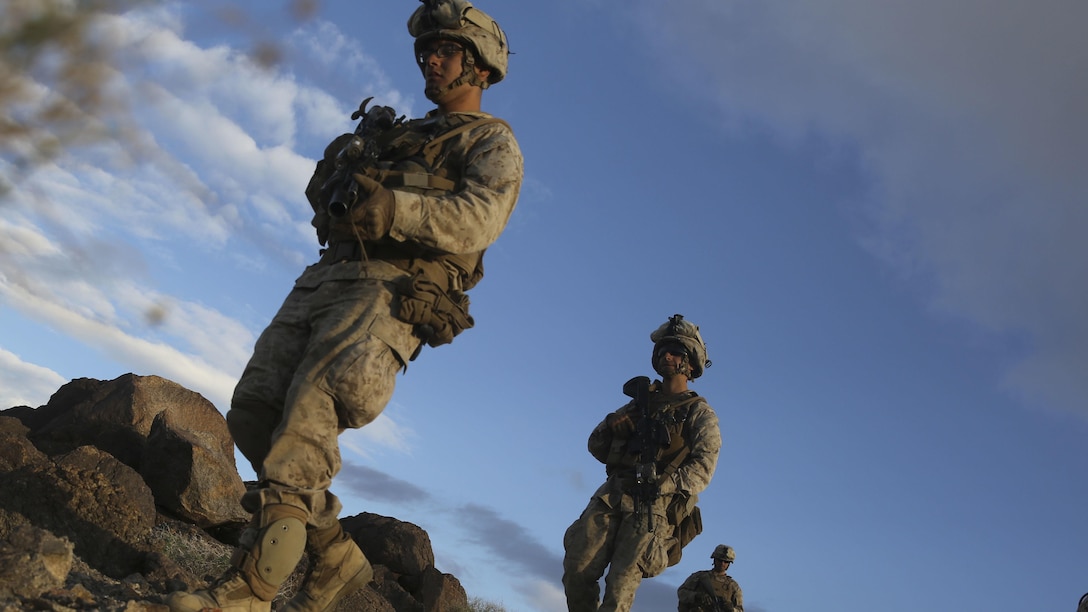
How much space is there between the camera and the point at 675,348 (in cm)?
920

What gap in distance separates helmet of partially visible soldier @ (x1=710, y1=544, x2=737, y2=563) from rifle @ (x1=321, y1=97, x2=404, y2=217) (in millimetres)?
10854

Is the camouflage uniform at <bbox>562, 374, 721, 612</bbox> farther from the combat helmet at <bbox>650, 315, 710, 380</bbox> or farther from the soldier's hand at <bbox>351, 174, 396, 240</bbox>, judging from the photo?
the soldier's hand at <bbox>351, 174, 396, 240</bbox>

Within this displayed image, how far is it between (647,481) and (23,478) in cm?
421

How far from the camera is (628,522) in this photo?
8.30 m

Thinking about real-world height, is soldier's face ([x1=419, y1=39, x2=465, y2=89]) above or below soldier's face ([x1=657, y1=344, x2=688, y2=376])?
below

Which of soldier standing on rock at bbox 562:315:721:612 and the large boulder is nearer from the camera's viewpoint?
soldier standing on rock at bbox 562:315:721:612

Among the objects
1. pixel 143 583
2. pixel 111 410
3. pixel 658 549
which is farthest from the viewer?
pixel 111 410

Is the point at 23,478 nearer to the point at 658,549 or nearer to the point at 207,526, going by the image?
the point at 207,526

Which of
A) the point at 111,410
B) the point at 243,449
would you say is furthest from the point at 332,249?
the point at 111,410

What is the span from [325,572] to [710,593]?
1030cm

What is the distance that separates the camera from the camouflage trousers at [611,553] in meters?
8.11

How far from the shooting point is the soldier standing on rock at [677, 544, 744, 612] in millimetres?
14305

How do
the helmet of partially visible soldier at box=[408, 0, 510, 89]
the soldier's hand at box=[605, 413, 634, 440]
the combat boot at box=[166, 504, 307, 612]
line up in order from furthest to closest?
the soldier's hand at box=[605, 413, 634, 440] → the helmet of partially visible soldier at box=[408, 0, 510, 89] → the combat boot at box=[166, 504, 307, 612]

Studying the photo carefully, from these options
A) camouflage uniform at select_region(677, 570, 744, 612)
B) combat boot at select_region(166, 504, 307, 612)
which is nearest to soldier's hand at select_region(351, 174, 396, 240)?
combat boot at select_region(166, 504, 307, 612)
